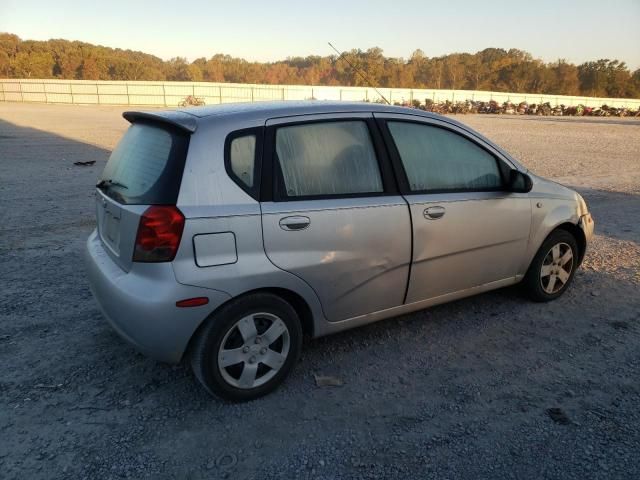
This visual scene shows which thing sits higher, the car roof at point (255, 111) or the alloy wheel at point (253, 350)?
the car roof at point (255, 111)

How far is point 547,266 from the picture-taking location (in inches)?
165

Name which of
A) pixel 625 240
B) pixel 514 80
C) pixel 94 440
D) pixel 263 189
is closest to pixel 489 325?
pixel 263 189

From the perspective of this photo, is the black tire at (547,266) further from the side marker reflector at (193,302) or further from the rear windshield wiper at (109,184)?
the rear windshield wiper at (109,184)

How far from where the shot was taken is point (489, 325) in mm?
3883

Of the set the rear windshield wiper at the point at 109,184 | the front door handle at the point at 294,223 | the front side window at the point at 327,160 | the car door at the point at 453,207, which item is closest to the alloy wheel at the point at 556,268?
the car door at the point at 453,207

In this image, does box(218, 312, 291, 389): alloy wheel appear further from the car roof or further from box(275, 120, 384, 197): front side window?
the car roof

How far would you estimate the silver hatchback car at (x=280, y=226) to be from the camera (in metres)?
2.61

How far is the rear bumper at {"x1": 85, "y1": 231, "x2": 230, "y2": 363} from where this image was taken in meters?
2.56

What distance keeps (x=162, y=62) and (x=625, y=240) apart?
9434 cm

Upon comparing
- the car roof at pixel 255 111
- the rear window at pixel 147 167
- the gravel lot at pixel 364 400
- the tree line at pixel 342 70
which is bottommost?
the gravel lot at pixel 364 400

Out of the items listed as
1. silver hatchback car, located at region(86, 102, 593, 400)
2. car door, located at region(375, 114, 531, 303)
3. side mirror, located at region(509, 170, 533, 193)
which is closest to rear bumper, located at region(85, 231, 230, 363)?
silver hatchback car, located at region(86, 102, 593, 400)

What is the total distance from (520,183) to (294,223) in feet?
6.26

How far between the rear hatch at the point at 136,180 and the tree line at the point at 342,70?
6951cm

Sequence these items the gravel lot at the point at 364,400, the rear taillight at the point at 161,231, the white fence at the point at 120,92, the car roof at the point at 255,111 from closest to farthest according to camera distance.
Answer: the gravel lot at the point at 364,400, the rear taillight at the point at 161,231, the car roof at the point at 255,111, the white fence at the point at 120,92
